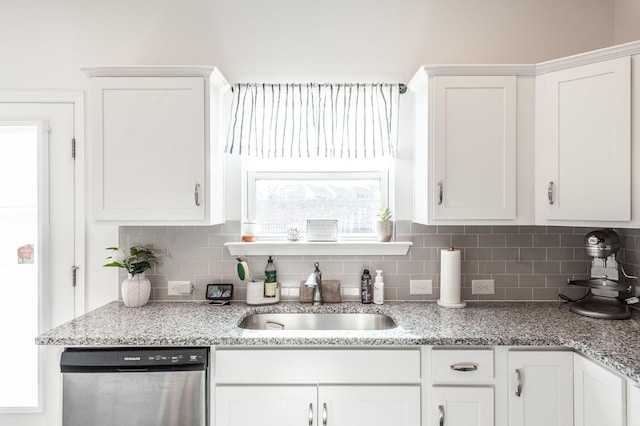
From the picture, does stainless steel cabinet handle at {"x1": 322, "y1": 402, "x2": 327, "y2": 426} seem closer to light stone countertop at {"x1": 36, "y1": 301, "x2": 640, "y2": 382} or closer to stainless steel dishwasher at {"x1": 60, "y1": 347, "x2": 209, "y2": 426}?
light stone countertop at {"x1": 36, "y1": 301, "x2": 640, "y2": 382}

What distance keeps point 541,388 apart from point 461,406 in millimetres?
361

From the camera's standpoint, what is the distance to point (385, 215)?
2496 mm

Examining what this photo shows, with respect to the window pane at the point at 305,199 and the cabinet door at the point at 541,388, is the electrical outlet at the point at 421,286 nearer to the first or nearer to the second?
the window pane at the point at 305,199

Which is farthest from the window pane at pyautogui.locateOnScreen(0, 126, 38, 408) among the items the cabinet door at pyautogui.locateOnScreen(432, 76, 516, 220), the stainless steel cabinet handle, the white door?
the cabinet door at pyautogui.locateOnScreen(432, 76, 516, 220)

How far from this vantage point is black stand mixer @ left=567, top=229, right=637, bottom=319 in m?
2.10

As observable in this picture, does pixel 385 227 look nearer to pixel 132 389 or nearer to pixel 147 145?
pixel 147 145

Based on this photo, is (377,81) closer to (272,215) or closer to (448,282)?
(272,215)

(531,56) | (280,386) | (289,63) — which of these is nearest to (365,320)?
(280,386)

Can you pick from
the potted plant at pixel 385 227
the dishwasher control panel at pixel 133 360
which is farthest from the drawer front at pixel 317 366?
the potted plant at pixel 385 227

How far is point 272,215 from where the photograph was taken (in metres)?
2.66

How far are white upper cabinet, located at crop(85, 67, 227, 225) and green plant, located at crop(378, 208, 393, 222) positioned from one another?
1.04m

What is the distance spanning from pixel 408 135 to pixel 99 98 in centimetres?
175

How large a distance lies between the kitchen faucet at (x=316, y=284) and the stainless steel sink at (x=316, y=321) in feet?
0.28

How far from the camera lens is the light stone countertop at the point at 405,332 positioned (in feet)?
5.94
